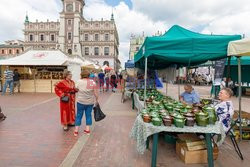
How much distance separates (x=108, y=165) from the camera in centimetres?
300

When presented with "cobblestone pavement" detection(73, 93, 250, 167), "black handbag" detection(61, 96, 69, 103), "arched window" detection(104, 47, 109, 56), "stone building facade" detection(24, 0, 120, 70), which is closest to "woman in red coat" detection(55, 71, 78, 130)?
"black handbag" detection(61, 96, 69, 103)

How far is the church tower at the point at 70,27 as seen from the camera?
53125 millimetres

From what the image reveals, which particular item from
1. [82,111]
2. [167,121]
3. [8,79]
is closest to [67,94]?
[82,111]

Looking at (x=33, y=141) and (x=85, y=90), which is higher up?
(x=85, y=90)

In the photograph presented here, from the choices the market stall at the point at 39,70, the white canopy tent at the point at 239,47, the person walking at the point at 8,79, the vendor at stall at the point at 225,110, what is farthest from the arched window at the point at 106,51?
the vendor at stall at the point at 225,110

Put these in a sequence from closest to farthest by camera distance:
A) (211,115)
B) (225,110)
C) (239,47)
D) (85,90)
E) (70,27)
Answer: (211,115) → (225,110) → (239,47) → (85,90) → (70,27)

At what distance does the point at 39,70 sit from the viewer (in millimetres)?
13414

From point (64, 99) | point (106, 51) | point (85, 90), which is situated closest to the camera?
point (85, 90)

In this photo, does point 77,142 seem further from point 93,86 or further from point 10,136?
point 10,136

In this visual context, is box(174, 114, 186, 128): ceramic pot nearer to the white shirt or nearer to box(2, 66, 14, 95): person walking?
the white shirt

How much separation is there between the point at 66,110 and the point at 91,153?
1.66m

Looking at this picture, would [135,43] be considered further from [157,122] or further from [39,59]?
[157,122]

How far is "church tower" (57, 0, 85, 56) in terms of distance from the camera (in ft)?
174

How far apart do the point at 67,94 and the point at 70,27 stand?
5397cm
